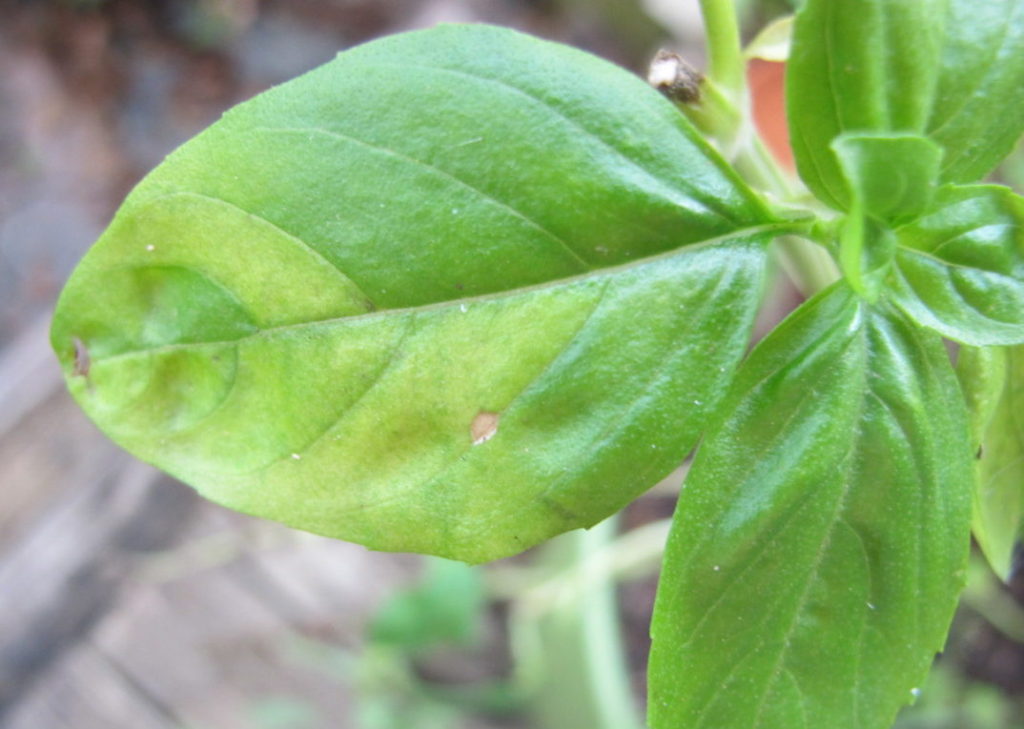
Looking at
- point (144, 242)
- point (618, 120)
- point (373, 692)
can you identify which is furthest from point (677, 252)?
point (373, 692)

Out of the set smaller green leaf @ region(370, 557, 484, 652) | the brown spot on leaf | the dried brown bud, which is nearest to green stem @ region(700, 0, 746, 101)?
the dried brown bud

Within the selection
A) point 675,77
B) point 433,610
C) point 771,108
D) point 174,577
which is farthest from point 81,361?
point 174,577

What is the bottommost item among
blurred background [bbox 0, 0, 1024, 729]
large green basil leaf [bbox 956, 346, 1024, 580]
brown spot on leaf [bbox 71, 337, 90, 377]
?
blurred background [bbox 0, 0, 1024, 729]

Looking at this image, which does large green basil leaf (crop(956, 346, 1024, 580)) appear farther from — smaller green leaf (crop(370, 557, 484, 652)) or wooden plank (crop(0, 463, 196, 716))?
wooden plank (crop(0, 463, 196, 716))

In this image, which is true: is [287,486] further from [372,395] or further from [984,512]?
[984,512]

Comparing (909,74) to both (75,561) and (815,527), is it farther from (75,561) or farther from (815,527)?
(75,561)

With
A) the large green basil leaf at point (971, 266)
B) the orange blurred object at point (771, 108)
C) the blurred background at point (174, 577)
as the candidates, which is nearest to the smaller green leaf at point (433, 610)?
the blurred background at point (174, 577)
